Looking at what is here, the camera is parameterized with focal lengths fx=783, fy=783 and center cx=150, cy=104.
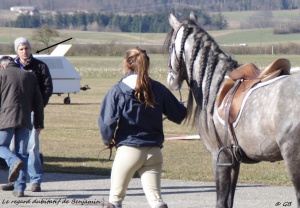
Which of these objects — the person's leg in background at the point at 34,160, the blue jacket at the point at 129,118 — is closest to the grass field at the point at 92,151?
the blue jacket at the point at 129,118

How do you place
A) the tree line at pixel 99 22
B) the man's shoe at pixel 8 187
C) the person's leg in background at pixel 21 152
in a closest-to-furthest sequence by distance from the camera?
the person's leg in background at pixel 21 152
the man's shoe at pixel 8 187
the tree line at pixel 99 22

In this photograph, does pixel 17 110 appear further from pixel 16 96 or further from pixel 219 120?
pixel 219 120

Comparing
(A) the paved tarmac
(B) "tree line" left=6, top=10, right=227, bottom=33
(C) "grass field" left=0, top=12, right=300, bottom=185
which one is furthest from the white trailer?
(B) "tree line" left=6, top=10, right=227, bottom=33

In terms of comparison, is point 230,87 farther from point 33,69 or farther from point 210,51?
point 33,69

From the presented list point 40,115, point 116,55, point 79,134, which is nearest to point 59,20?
point 116,55

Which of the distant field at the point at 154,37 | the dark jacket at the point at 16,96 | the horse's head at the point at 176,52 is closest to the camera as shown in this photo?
the horse's head at the point at 176,52

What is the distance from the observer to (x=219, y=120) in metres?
7.35

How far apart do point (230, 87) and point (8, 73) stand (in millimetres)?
3635

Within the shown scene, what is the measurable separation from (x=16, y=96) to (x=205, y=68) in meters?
3.20

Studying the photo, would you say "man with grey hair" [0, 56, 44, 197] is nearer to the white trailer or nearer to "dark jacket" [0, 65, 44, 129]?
"dark jacket" [0, 65, 44, 129]

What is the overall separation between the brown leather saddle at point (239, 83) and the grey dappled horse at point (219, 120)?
0.28 feet

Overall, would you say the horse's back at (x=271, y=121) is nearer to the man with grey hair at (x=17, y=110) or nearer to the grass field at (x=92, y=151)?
the grass field at (x=92, y=151)

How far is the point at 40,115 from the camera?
1016cm

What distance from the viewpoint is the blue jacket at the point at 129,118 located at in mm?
7250
